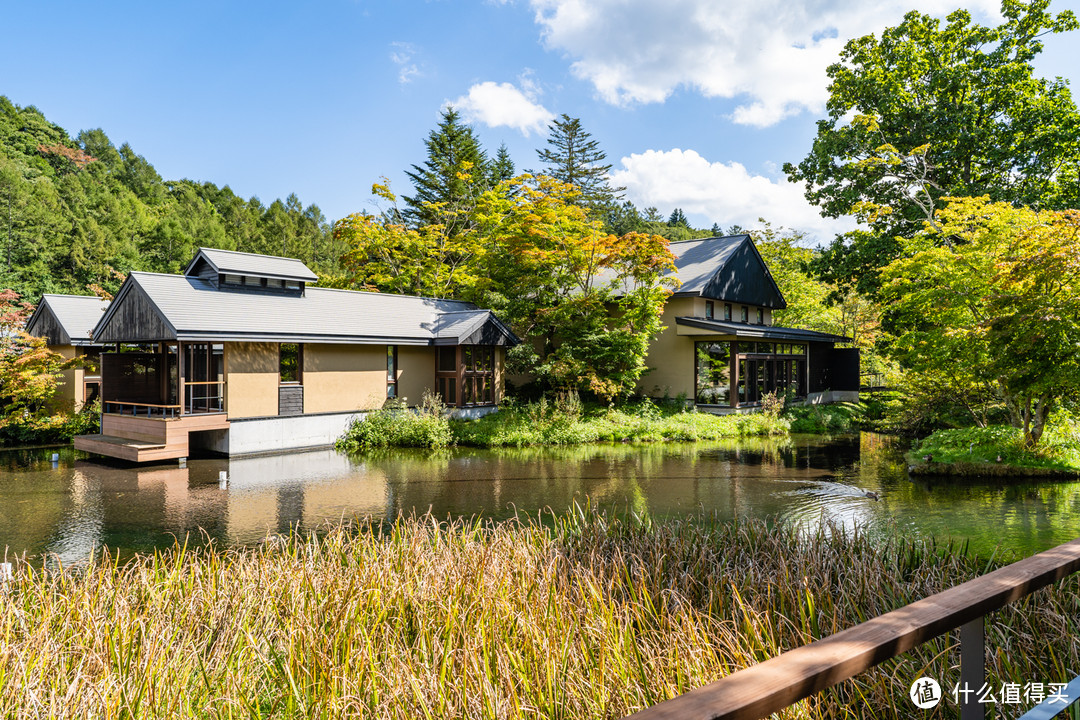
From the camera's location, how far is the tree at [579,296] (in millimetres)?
19109

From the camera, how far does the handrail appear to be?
0.95m

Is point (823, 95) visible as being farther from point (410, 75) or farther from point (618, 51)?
point (410, 75)

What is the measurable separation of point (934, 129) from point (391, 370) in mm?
20021

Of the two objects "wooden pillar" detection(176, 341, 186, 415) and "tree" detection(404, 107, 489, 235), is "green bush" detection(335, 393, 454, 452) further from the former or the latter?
"tree" detection(404, 107, 489, 235)

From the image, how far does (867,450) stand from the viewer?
55.3 ft

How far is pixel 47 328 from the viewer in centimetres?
2109

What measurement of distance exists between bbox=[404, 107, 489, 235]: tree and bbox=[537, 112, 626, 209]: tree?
8814mm

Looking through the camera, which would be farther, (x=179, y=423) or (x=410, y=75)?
(x=179, y=423)

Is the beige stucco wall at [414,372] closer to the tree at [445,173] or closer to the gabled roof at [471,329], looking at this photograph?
the gabled roof at [471,329]

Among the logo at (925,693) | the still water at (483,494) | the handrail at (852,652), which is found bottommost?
the still water at (483,494)

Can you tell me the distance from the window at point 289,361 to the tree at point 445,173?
19.0 m

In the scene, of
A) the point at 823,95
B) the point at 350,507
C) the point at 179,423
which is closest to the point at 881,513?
the point at 350,507

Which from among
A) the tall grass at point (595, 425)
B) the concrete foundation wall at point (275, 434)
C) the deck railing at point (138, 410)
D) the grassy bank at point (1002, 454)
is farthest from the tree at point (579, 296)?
the deck railing at point (138, 410)

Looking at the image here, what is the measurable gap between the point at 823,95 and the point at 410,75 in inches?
726
